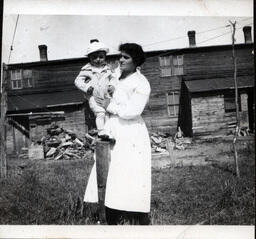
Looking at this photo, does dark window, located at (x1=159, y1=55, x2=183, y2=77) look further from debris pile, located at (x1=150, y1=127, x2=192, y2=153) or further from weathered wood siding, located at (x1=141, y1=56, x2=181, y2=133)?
debris pile, located at (x1=150, y1=127, x2=192, y2=153)

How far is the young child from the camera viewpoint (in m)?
2.28

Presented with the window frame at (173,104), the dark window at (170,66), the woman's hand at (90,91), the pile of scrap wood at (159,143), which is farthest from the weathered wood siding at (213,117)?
the woman's hand at (90,91)

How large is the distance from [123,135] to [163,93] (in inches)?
77.7

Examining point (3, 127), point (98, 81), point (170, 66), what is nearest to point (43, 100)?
point (3, 127)

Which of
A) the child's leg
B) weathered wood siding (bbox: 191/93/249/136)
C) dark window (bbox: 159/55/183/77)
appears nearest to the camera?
the child's leg

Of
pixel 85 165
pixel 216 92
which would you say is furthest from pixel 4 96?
pixel 216 92

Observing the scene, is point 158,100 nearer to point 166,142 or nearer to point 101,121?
point 166,142

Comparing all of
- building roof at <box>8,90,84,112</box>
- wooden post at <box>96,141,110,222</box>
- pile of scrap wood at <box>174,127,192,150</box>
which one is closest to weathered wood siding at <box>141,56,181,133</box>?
pile of scrap wood at <box>174,127,192,150</box>

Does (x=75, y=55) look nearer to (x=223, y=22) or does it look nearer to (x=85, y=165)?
(x=85, y=165)

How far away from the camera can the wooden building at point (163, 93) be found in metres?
3.07

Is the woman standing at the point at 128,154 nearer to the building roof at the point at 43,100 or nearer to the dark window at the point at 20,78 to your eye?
the dark window at the point at 20,78

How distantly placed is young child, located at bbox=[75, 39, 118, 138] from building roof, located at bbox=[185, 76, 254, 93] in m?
1.36

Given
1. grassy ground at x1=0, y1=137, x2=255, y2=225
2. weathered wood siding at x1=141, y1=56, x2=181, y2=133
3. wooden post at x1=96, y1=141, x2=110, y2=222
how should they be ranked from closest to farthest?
wooden post at x1=96, y1=141, x2=110, y2=222 → grassy ground at x1=0, y1=137, x2=255, y2=225 → weathered wood siding at x1=141, y1=56, x2=181, y2=133

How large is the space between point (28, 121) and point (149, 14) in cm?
175
